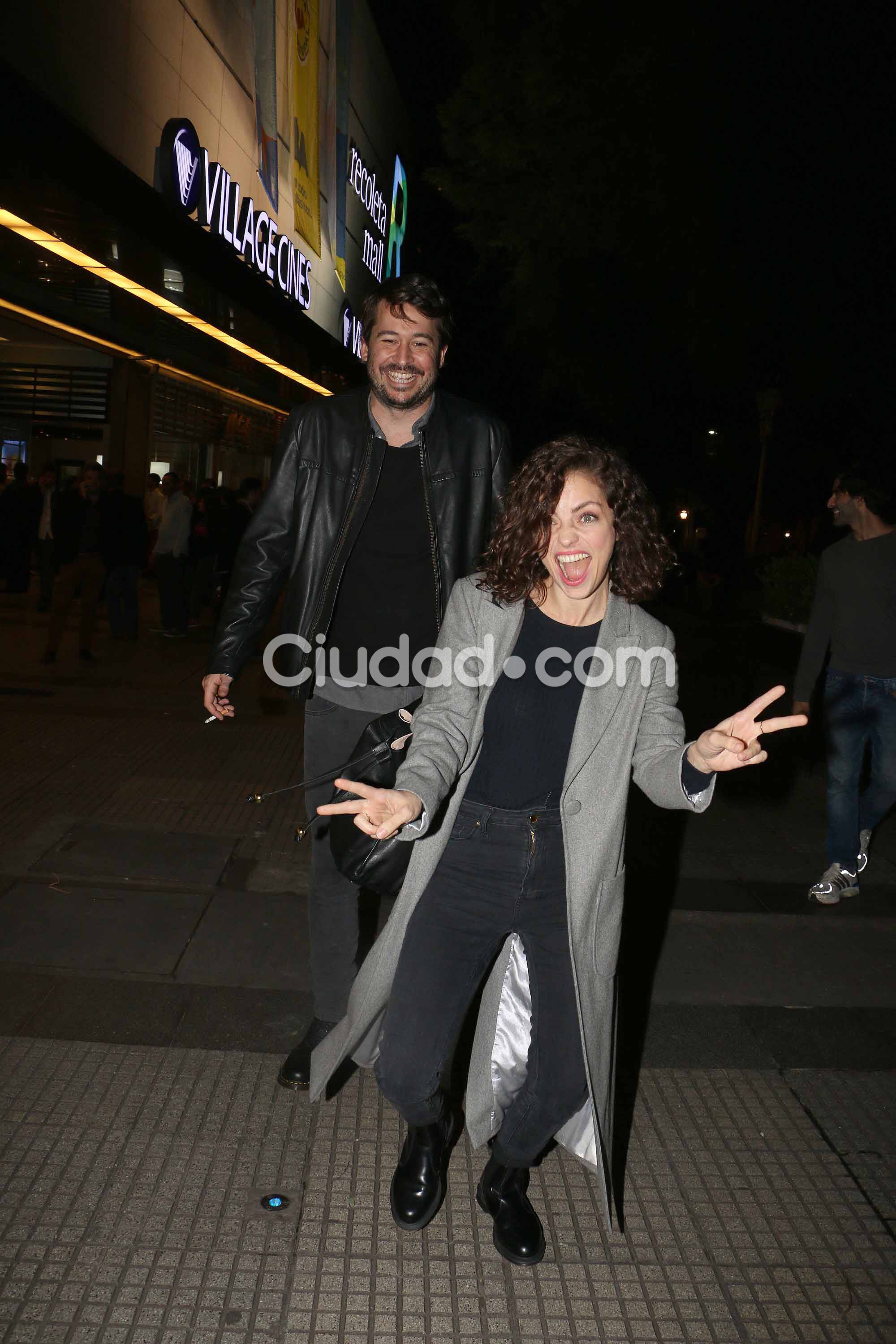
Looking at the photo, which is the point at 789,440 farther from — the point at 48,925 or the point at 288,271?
the point at 48,925

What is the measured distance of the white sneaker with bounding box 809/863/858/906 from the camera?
5.66m

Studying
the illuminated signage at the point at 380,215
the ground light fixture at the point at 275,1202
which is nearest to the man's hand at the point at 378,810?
the ground light fixture at the point at 275,1202

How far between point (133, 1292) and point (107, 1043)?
126 centimetres

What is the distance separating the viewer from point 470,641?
9.18ft

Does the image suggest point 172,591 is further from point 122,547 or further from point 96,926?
point 96,926

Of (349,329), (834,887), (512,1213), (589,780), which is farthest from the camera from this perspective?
(349,329)

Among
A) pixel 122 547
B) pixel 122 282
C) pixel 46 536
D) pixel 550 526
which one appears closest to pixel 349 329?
pixel 46 536

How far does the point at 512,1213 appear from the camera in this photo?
2832 mm

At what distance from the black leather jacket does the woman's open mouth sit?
0.61 meters

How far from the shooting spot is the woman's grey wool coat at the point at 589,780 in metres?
2.67

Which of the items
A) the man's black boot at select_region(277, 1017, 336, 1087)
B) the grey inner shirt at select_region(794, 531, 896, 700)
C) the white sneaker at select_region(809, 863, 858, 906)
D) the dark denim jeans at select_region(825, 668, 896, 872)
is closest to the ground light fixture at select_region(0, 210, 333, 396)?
the grey inner shirt at select_region(794, 531, 896, 700)

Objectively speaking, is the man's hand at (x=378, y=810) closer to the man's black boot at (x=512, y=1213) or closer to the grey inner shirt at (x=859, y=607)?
the man's black boot at (x=512, y=1213)

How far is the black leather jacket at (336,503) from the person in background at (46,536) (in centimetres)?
1248

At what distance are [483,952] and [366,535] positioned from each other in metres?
1.32
